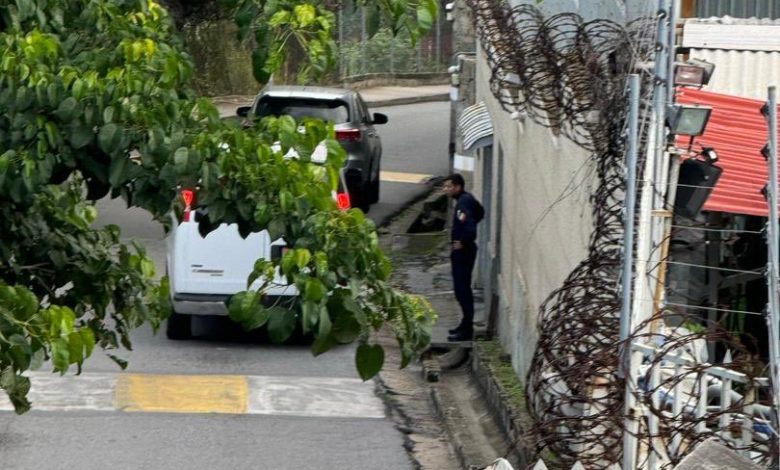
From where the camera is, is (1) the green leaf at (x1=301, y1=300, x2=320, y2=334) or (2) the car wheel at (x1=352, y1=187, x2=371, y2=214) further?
(2) the car wheel at (x1=352, y1=187, x2=371, y2=214)

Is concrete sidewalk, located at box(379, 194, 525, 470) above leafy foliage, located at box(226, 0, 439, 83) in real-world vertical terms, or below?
below

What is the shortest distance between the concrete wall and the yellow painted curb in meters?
2.52

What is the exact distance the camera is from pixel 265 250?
46.7 feet

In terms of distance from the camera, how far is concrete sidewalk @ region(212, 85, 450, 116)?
1390 inches

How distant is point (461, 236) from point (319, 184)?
9.45 meters

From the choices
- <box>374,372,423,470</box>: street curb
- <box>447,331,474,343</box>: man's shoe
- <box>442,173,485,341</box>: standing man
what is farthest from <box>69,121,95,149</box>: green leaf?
<box>447,331,474,343</box>: man's shoe

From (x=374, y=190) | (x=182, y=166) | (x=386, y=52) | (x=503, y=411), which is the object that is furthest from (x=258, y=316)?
(x=386, y=52)

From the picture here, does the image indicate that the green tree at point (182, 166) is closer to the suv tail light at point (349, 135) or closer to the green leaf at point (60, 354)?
the green leaf at point (60, 354)

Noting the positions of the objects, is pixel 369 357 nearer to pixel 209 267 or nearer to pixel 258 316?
pixel 258 316

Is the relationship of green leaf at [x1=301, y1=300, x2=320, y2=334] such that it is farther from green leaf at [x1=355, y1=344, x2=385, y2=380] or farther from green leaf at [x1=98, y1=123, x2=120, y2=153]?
green leaf at [x1=98, y1=123, x2=120, y2=153]

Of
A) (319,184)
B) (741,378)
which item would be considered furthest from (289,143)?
(741,378)

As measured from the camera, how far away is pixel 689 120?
702 centimetres

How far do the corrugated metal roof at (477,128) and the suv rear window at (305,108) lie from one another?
123 inches

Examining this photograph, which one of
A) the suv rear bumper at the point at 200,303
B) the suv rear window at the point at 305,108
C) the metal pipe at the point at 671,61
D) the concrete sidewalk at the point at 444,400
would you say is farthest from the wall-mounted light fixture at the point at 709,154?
the suv rear window at the point at 305,108
